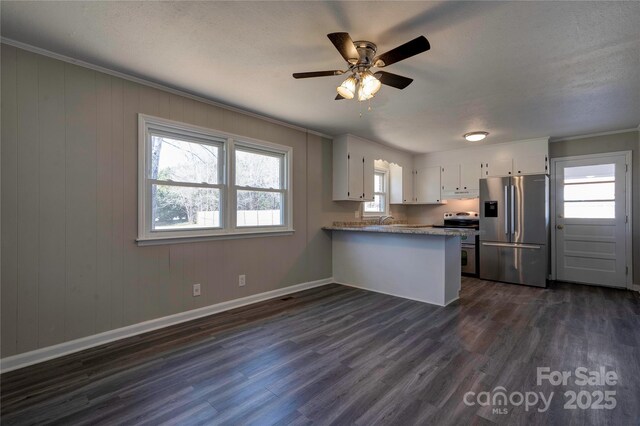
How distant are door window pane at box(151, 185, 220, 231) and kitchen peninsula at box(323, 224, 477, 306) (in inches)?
76.6

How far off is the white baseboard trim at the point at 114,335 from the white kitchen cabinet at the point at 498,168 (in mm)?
4309

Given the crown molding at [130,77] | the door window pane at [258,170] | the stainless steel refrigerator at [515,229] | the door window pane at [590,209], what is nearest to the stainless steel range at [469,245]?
the stainless steel refrigerator at [515,229]

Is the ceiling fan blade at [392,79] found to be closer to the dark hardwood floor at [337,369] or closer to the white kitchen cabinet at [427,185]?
the dark hardwood floor at [337,369]

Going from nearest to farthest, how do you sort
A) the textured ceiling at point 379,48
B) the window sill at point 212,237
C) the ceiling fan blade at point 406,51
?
the ceiling fan blade at point 406,51
the textured ceiling at point 379,48
the window sill at point 212,237

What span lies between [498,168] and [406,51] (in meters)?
4.31

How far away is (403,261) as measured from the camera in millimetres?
4012

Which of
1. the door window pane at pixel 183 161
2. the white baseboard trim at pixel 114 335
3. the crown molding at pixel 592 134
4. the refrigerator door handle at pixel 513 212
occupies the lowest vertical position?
the white baseboard trim at pixel 114 335

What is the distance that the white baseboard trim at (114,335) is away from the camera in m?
2.24

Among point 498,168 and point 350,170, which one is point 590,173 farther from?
point 350,170

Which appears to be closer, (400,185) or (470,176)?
(470,176)

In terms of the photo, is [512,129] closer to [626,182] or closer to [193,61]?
[626,182]

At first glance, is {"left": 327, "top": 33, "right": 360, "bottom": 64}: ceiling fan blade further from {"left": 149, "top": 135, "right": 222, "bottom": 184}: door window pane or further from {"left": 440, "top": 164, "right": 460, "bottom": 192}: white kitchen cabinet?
{"left": 440, "top": 164, "right": 460, "bottom": 192}: white kitchen cabinet

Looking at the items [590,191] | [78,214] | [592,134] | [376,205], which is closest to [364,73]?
[78,214]

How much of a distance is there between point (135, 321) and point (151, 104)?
214 centimetres
